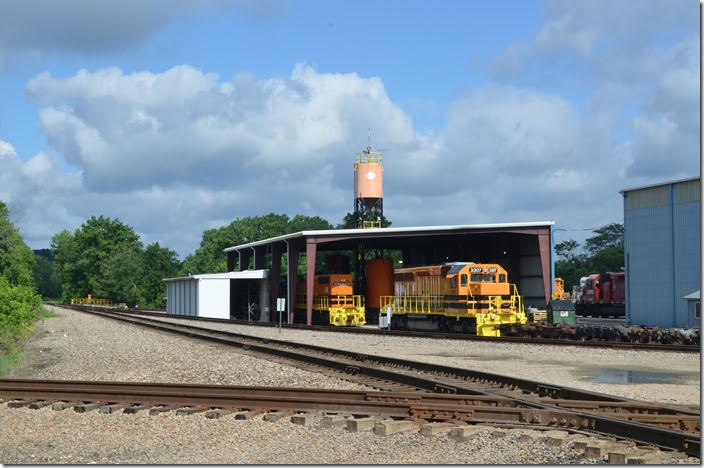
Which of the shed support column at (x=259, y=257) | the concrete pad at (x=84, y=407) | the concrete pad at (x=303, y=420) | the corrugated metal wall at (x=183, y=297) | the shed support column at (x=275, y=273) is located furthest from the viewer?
the shed support column at (x=259, y=257)

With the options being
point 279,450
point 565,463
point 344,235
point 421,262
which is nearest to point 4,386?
point 279,450

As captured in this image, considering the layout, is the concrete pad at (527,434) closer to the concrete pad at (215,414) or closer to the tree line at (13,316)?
the concrete pad at (215,414)

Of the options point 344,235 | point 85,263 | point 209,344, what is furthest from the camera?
point 85,263

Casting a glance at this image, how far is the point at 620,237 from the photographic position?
12025 centimetres

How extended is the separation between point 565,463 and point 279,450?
3355 millimetres

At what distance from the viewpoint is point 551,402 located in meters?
11.9

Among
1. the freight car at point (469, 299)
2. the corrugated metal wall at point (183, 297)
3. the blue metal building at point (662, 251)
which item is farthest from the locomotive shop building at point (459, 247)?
→ the corrugated metal wall at point (183, 297)

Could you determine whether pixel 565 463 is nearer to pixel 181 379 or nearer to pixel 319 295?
pixel 181 379

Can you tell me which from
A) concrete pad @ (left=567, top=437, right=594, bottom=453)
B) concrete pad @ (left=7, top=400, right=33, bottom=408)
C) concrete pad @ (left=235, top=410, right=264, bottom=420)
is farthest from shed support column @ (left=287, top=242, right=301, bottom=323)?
concrete pad @ (left=567, top=437, right=594, bottom=453)

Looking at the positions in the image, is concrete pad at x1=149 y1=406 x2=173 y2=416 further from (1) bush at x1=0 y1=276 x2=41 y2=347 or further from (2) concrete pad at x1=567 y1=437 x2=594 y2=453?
(1) bush at x1=0 y1=276 x2=41 y2=347

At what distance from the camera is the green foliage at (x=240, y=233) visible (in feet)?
464

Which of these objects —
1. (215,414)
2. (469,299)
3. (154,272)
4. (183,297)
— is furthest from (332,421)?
(154,272)

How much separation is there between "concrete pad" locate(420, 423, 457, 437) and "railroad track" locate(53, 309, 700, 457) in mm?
1138

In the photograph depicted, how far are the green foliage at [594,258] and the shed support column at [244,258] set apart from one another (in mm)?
49402
